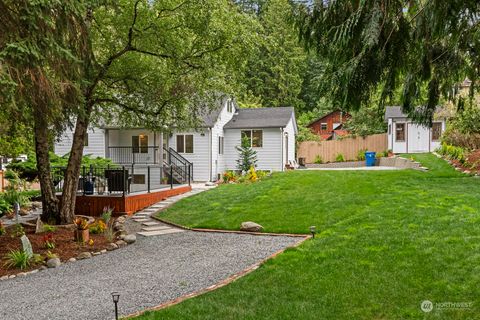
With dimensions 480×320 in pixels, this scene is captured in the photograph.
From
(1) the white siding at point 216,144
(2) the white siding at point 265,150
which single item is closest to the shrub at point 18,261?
(1) the white siding at point 216,144

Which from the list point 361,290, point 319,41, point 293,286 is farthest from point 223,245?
point 319,41

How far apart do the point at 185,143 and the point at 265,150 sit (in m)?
4.29

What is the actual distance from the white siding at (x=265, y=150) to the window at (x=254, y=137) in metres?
0.18

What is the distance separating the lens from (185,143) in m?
20.9

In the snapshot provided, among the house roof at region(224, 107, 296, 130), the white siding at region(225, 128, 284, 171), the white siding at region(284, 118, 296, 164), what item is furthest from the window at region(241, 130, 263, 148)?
the white siding at region(284, 118, 296, 164)

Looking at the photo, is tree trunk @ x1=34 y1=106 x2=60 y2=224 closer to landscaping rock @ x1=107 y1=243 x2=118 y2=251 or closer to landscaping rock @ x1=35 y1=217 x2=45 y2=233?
landscaping rock @ x1=35 y1=217 x2=45 y2=233

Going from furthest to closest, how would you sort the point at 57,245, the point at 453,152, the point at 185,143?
the point at 185,143
the point at 453,152
the point at 57,245

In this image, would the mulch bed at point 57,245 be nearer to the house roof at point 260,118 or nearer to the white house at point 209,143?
the white house at point 209,143

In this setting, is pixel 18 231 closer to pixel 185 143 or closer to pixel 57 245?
pixel 57 245

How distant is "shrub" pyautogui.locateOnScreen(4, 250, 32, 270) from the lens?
7012 mm

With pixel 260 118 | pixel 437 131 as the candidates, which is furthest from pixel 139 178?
pixel 437 131

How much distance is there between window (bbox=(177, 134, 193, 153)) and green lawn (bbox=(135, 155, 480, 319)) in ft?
29.8

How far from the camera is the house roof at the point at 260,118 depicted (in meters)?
21.8

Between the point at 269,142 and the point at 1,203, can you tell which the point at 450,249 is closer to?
the point at 1,203
